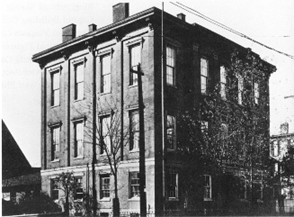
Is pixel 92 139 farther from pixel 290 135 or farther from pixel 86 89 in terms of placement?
pixel 290 135

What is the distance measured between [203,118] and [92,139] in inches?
256

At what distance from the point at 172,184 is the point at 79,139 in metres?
6.97

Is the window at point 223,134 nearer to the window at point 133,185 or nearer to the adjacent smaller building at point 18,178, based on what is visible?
the window at point 133,185

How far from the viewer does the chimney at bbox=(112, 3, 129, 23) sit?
26.1 m

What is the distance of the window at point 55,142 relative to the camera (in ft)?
97.7

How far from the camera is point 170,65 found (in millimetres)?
25547

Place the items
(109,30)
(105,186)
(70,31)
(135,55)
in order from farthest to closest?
(70,31) < (109,30) < (105,186) < (135,55)

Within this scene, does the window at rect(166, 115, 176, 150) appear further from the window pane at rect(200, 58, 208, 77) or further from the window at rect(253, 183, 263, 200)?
the window at rect(253, 183, 263, 200)

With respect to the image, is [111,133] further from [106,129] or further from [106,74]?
[106,74]

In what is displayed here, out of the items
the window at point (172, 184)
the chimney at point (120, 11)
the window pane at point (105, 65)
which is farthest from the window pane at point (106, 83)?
the window at point (172, 184)

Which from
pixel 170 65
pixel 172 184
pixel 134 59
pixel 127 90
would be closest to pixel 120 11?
pixel 134 59

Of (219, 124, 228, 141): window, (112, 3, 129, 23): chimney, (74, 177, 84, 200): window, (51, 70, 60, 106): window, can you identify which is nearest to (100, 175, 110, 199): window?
(74, 177, 84, 200): window

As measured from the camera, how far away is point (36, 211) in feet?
91.9

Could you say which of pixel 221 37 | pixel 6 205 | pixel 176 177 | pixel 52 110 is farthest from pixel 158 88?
pixel 6 205
